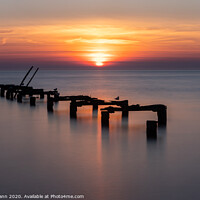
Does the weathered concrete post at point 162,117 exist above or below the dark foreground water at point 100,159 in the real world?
above

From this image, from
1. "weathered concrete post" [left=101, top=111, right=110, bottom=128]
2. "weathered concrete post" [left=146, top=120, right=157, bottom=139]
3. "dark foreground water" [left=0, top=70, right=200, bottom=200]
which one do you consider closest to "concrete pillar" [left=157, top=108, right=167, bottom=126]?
"dark foreground water" [left=0, top=70, right=200, bottom=200]

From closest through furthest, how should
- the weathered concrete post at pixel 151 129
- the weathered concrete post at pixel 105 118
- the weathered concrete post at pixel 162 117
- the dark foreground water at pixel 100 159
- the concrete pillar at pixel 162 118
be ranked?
1. the dark foreground water at pixel 100 159
2. the weathered concrete post at pixel 151 129
3. the weathered concrete post at pixel 105 118
4. the weathered concrete post at pixel 162 117
5. the concrete pillar at pixel 162 118

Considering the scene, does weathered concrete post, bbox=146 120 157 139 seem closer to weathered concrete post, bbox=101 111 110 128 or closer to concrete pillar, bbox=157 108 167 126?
weathered concrete post, bbox=101 111 110 128

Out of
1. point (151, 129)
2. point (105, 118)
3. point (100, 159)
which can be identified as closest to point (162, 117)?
point (105, 118)

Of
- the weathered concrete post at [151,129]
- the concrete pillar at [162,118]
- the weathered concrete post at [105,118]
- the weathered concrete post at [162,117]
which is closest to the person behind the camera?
the weathered concrete post at [151,129]

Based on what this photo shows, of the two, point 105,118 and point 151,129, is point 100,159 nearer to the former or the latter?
point 151,129

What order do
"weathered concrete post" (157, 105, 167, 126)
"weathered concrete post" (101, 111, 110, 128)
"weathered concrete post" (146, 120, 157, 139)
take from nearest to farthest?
"weathered concrete post" (146, 120, 157, 139)
"weathered concrete post" (101, 111, 110, 128)
"weathered concrete post" (157, 105, 167, 126)

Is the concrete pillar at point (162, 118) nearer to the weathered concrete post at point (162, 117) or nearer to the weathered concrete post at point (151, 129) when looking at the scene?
the weathered concrete post at point (162, 117)

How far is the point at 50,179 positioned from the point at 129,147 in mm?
5446

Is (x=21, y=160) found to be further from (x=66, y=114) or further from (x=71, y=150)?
(x=66, y=114)

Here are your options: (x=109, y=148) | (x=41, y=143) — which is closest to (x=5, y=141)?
(x=41, y=143)

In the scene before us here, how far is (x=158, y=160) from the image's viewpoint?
1430cm

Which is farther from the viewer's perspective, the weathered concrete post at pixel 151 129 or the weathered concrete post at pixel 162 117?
the weathered concrete post at pixel 162 117

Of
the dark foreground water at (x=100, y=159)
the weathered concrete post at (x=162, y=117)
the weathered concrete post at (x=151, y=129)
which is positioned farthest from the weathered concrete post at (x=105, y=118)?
the weathered concrete post at (x=151, y=129)
